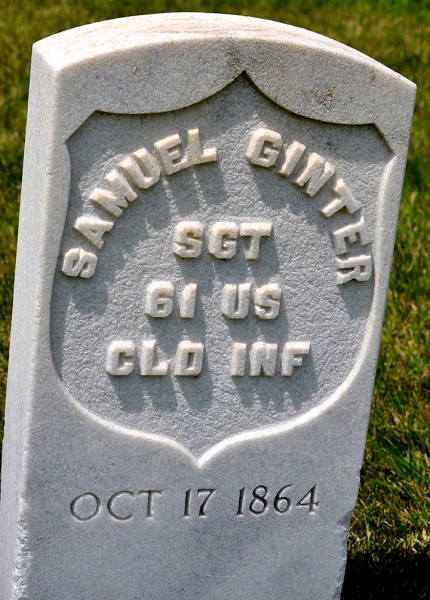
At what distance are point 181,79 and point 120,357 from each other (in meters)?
0.62

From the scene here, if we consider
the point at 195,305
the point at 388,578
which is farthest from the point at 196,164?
the point at 388,578

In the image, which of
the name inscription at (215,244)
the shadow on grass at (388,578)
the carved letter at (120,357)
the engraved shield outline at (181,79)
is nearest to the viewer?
the engraved shield outline at (181,79)

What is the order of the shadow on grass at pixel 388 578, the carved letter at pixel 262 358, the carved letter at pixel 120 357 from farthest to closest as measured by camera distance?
1. the shadow on grass at pixel 388 578
2. the carved letter at pixel 262 358
3. the carved letter at pixel 120 357

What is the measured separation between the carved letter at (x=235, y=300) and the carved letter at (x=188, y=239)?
124mm

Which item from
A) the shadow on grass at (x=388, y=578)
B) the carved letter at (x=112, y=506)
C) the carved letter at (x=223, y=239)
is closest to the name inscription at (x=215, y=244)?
the carved letter at (x=223, y=239)

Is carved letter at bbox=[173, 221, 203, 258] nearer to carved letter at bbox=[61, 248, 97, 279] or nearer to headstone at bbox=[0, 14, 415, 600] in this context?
headstone at bbox=[0, 14, 415, 600]

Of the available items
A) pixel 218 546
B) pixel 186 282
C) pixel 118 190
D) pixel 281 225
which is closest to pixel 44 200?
pixel 118 190

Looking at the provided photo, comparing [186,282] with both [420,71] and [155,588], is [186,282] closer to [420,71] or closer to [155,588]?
[155,588]

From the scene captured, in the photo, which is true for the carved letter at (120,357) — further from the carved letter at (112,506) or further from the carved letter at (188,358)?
the carved letter at (112,506)

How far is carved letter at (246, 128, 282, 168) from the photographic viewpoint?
2.39 meters

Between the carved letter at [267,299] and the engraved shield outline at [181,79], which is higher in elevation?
the engraved shield outline at [181,79]

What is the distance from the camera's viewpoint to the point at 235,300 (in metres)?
2.51

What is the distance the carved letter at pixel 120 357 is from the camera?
2451 millimetres

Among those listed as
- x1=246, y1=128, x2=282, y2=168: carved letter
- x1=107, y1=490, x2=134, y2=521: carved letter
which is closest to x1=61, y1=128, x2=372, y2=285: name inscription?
x1=246, y1=128, x2=282, y2=168: carved letter
